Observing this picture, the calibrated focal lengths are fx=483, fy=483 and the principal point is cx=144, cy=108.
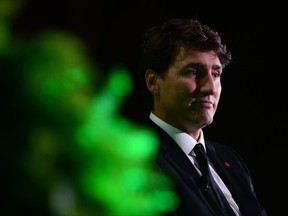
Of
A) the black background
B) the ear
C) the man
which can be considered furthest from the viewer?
the black background

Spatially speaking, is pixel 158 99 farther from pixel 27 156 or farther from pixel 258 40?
pixel 27 156

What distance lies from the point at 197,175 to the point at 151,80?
0.45 m

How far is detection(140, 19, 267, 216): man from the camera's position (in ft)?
5.52

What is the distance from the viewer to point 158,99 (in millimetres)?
1846

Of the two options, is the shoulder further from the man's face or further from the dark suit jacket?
the man's face

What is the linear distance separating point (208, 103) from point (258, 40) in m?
0.78

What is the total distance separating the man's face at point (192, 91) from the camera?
173 centimetres

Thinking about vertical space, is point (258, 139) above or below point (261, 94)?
below

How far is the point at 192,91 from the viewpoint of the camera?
1.75 meters

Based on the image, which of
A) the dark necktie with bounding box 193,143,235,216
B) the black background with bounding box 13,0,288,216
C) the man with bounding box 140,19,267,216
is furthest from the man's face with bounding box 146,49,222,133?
the black background with bounding box 13,0,288,216

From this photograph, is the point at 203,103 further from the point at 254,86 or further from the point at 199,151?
the point at 254,86

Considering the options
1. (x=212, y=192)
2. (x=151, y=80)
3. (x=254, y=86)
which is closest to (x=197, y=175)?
(x=212, y=192)

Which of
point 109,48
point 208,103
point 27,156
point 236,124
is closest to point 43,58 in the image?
point 27,156

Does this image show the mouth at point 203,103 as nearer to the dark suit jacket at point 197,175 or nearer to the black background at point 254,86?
the dark suit jacket at point 197,175
